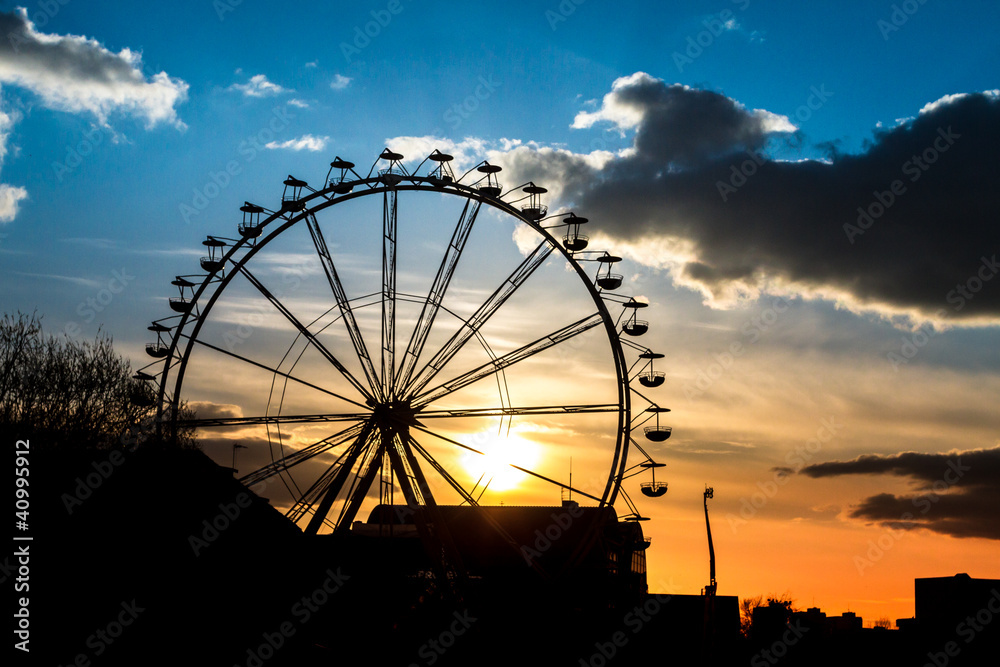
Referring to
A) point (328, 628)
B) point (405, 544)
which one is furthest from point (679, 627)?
point (328, 628)

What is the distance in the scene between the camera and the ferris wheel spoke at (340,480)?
105 feet

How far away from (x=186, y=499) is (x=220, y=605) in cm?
477

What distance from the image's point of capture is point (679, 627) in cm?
5409

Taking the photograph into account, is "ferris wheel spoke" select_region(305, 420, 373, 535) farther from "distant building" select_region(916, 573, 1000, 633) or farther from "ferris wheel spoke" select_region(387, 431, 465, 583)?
"distant building" select_region(916, 573, 1000, 633)

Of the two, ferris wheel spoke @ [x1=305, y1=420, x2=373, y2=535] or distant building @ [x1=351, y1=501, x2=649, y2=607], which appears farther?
distant building @ [x1=351, y1=501, x2=649, y2=607]

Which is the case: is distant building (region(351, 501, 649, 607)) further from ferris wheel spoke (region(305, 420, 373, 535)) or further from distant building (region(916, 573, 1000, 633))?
distant building (region(916, 573, 1000, 633))

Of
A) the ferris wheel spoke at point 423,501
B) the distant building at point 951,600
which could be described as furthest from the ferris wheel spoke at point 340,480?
the distant building at point 951,600

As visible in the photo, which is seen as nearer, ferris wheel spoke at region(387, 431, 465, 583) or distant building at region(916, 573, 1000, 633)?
ferris wheel spoke at region(387, 431, 465, 583)

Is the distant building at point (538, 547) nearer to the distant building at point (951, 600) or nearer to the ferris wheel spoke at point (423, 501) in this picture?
the ferris wheel spoke at point (423, 501)

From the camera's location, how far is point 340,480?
32.4 meters

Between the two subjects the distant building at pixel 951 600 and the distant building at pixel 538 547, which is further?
the distant building at pixel 951 600

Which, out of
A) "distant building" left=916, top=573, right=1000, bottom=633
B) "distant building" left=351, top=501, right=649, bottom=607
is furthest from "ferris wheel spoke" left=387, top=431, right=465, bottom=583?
"distant building" left=916, top=573, right=1000, bottom=633

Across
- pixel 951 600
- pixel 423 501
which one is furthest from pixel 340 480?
pixel 951 600

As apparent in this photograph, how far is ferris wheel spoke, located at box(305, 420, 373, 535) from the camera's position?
105 ft
